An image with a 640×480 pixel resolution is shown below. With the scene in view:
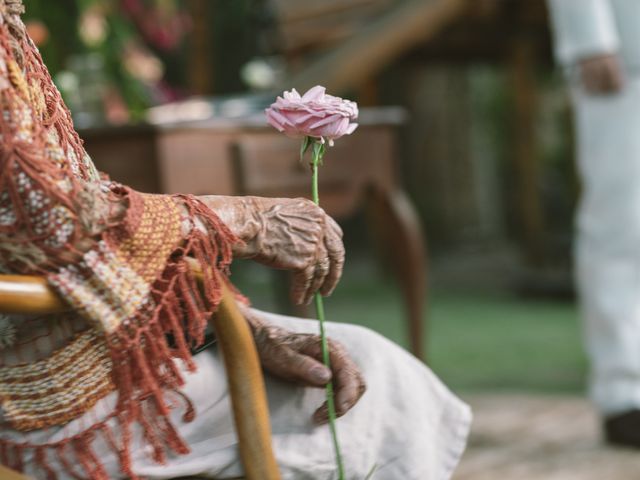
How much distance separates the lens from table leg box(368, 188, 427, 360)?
10.0 ft

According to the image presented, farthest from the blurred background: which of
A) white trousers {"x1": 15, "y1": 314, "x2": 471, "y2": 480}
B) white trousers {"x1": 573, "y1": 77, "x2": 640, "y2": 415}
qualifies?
white trousers {"x1": 15, "y1": 314, "x2": 471, "y2": 480}

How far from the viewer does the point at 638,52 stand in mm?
2445

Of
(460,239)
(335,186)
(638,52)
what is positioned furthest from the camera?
(460,239)

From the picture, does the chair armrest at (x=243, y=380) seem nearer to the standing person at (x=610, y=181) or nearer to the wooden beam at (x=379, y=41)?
the standing person at (x=610, y=181)

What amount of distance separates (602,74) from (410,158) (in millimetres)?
5871

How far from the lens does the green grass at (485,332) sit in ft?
11.4

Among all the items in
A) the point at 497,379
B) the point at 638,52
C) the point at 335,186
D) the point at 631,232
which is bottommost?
the point at 497,379

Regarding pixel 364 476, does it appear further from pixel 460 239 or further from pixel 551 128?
pixel 551 128

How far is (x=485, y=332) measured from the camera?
4.42 meters

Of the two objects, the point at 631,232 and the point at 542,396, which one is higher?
the point at 631,232

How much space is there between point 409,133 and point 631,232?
573 cm

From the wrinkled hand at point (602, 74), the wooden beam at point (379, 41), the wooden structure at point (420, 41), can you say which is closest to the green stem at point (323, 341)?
the wrinkled hand at point (602, 74)

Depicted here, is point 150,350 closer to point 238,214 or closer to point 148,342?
point 148,342

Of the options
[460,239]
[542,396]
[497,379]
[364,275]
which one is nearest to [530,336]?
[497,379]
